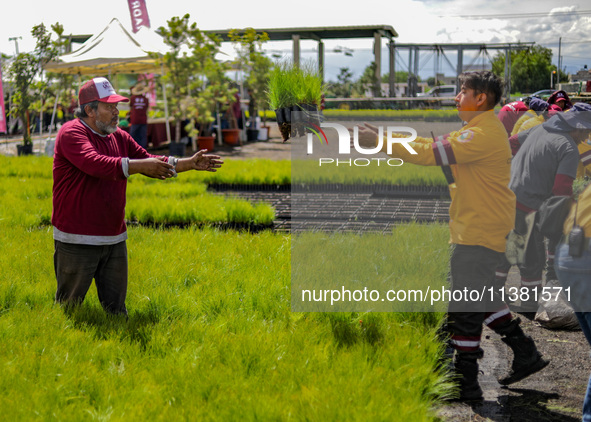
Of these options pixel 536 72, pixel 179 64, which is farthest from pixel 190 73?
pixel 536 72

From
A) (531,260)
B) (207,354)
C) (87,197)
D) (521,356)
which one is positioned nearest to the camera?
(207,354)

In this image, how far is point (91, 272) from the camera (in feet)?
13.3

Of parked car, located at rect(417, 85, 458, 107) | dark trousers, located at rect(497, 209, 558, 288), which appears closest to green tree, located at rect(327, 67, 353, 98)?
parked car, located at rect(417, 85, 458, 107)

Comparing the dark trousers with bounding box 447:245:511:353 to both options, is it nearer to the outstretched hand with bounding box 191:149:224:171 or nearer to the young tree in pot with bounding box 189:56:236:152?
the outstretched hand with bounding box 191:149:224:171

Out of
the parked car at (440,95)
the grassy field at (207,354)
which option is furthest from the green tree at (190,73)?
the grassy field at (207,354)

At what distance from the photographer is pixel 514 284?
5.87 meters

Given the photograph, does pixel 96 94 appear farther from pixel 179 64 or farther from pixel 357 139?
pixel 179 64

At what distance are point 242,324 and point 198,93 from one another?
14609mm

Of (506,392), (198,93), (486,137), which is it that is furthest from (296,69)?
(198,93)

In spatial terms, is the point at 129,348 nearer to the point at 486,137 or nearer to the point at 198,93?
the point at 486,137

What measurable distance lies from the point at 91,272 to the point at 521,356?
267cm

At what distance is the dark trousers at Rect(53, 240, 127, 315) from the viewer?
3.98 meters

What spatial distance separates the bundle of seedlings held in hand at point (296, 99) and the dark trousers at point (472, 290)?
1.12 m

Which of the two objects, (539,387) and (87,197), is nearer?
(539,387)
